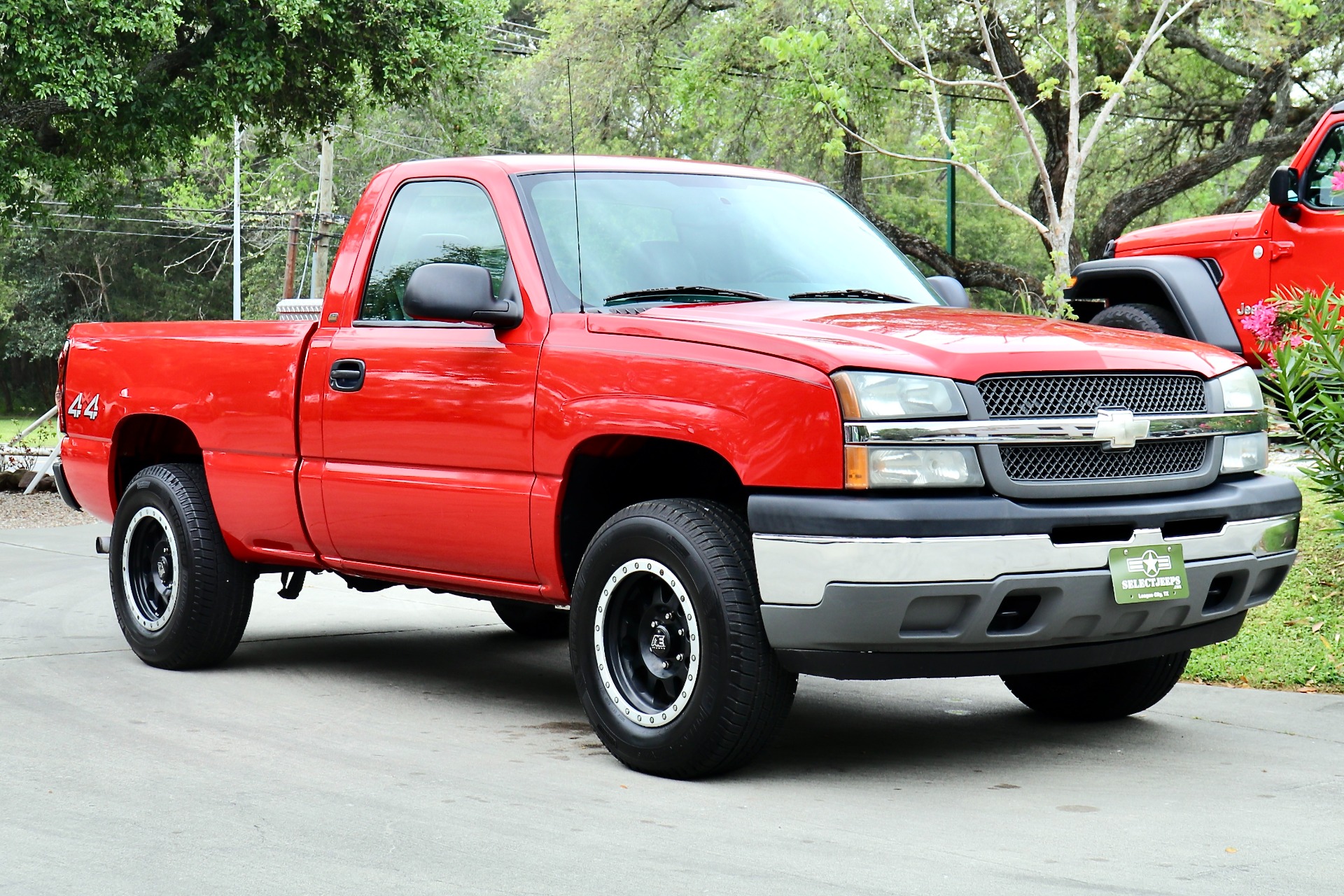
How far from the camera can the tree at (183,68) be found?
1442 centimetres

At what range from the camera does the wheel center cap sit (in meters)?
5.10

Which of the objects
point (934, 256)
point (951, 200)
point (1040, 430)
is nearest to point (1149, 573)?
point (1040, 430)

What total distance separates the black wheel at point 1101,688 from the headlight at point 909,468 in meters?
1.57

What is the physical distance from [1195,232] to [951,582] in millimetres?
7826

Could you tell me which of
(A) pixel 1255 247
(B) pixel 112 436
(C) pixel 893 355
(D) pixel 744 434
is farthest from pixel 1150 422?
(A) pixel 1255 247

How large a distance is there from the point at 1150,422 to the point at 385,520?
9.01 ft

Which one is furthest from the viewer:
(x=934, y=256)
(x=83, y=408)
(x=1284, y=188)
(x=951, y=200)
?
(x=951, y=200)

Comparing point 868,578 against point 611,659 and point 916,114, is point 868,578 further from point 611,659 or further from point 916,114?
point 916,114

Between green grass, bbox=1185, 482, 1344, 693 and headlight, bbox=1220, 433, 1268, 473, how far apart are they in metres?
1.71

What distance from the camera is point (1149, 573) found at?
15.8 ft

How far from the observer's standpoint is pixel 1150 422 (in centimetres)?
497

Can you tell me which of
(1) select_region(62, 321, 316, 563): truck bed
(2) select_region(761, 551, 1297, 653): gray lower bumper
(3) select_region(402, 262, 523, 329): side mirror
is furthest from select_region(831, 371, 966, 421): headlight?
(1) select_region(62, 321, 316, 563): truck bed

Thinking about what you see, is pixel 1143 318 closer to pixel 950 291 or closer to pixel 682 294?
pixel 950 291

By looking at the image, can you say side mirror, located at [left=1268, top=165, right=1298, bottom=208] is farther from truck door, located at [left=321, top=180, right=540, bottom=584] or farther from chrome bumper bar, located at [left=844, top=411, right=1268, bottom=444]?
truck door, located at [left=321, top=180, right=540, bottom=584]
